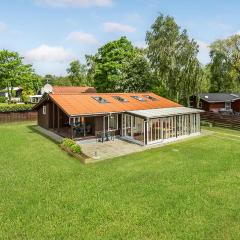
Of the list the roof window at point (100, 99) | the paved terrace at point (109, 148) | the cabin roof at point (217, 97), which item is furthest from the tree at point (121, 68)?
the paved terrace at point (109, 148)

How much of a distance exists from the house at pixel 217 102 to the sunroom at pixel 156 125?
62.5 ft

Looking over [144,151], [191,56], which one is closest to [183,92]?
[191,56]

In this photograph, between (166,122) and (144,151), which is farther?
(166,122)

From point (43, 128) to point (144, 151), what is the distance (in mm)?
14348

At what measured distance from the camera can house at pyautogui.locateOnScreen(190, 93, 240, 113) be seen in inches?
1823

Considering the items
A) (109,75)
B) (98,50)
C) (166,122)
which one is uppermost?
(98,50)

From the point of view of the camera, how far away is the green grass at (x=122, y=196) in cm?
1086

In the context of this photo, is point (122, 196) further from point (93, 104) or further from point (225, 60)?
point (225, 60)

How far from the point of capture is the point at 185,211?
12234 mm

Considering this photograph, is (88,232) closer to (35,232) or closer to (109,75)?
(35,232)

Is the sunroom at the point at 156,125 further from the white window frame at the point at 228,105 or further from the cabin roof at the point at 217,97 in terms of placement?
the white window frame at the point at 228,105

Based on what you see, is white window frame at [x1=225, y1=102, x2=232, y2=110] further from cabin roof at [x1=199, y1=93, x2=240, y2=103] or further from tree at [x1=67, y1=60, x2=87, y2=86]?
tree at [x1=67, y1=60, x2=87, y2=86]

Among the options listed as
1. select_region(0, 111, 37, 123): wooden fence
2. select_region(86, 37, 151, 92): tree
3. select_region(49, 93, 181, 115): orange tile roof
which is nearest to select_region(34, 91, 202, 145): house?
select_region(49, 93, 181, 115): orange tile roof

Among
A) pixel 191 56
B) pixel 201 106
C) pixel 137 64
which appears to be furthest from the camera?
pixel 201 106
